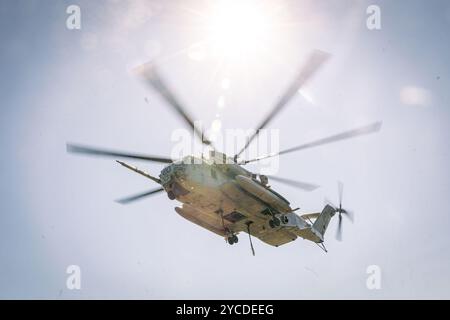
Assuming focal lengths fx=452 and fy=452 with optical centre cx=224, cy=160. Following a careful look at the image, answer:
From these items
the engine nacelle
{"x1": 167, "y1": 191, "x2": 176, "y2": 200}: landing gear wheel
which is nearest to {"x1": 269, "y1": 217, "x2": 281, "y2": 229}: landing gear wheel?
the engine nacelle

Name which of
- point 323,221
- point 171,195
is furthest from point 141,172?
point 323,221

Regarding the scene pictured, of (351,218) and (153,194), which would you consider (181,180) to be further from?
(351,218)

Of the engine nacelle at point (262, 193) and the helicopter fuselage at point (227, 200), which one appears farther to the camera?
the engine nacelle at point (262, 193)

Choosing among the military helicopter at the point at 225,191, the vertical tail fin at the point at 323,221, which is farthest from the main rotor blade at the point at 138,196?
the vertical tail fin at the point at 323,221

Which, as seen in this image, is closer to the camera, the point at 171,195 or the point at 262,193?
the point at 171,195

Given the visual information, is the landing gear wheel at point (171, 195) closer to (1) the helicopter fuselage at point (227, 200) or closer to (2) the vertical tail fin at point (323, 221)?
(1) the helicopter fuselage at point (227, 200)

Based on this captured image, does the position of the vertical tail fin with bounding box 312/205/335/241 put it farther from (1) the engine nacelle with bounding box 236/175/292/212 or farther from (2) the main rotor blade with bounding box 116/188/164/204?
(2) the main rotor blade with bounding box 116/188/164/204

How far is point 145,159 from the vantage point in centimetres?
1784

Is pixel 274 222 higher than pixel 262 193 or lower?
lower

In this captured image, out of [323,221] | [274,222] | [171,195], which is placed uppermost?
[171,195]

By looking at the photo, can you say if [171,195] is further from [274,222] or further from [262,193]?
[274,222]

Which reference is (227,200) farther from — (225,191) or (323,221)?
(323,221)

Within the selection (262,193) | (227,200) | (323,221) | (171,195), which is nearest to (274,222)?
(262,193)
